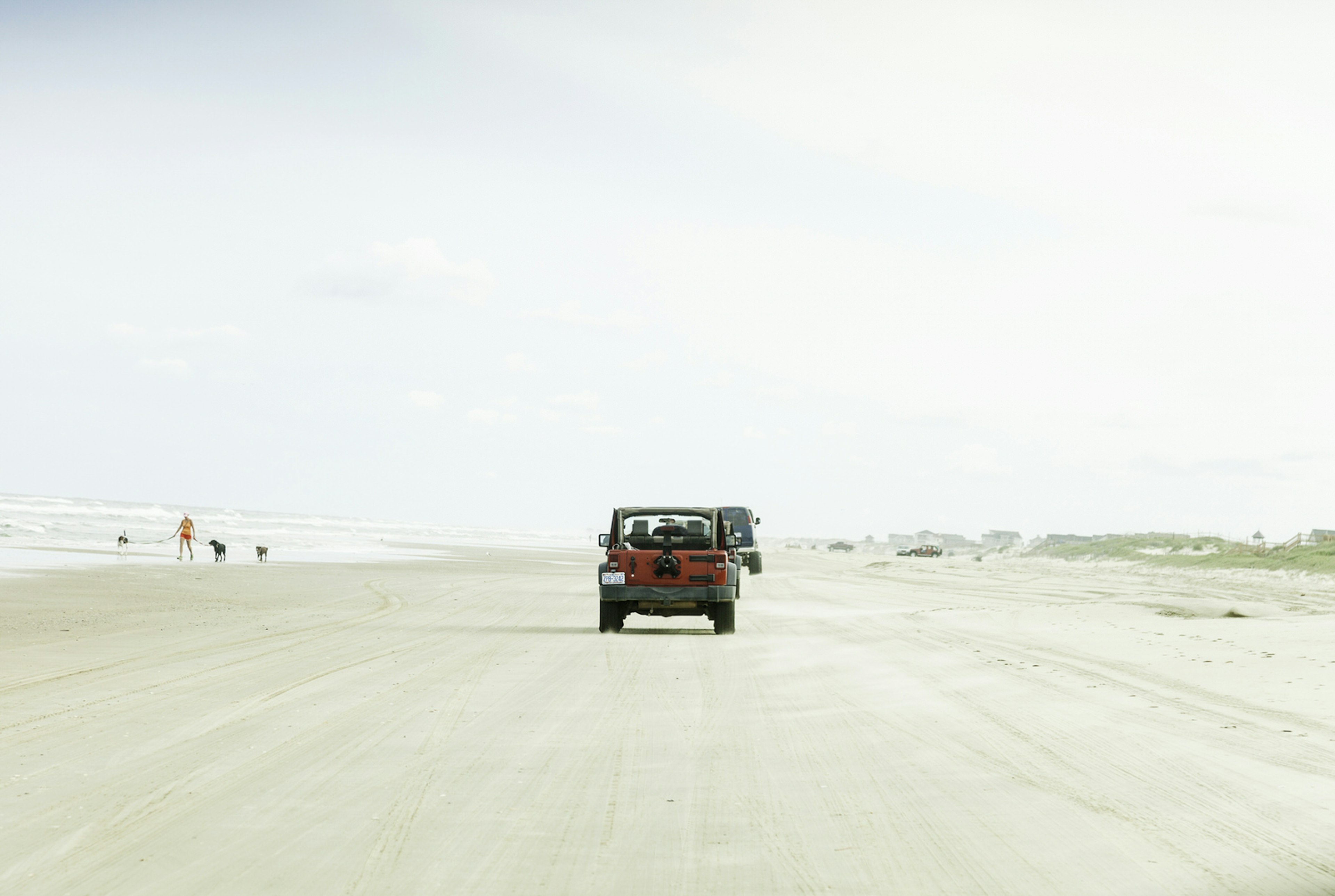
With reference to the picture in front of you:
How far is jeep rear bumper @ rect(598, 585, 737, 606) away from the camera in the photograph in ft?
62.5

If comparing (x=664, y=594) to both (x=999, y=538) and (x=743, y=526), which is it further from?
(x=999, y=538)

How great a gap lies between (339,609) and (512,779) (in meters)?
17.3

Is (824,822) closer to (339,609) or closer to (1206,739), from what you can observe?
(1206,739)

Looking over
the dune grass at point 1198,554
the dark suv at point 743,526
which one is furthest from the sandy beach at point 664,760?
the dune grass at point 1198,554

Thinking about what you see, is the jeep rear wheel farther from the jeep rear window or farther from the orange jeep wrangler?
the jeep rear window

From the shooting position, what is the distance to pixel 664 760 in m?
8.44

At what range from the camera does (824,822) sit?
658 cm

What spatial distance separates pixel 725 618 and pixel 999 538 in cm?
16335

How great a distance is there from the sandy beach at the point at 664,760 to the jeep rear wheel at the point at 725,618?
37 centimetres

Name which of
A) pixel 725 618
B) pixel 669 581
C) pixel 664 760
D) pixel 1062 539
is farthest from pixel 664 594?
pixel 1062 539

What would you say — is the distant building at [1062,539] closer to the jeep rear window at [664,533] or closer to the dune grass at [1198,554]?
the dune grass at [1198,554]

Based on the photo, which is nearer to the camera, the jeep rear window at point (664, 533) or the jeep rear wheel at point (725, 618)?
the jeep rear wheel at point (725, 618)

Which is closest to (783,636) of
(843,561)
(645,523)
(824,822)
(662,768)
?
(645,523)

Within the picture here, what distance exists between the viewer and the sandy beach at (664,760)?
223 inches
